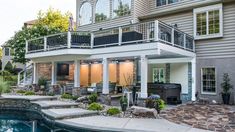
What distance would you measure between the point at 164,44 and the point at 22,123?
25.0ft

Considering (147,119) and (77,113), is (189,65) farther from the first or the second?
(77,113)

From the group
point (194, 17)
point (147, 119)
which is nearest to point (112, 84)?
point (194, 17)

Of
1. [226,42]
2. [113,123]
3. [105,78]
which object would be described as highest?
[226,42]

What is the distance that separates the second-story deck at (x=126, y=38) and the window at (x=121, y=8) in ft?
10.7

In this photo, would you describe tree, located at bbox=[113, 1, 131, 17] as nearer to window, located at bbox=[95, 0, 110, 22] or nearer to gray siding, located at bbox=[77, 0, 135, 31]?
gray siding, located at bbox=[77, 0, 135, 31]

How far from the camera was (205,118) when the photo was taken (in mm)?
10156

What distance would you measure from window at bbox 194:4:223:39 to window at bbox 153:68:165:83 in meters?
3.19

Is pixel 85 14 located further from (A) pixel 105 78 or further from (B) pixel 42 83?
(A) pixel 105 78

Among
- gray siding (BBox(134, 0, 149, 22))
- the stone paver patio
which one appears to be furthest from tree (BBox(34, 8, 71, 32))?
the stone paver patio

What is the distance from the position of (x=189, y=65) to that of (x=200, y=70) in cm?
73

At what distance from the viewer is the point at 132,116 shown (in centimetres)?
1077

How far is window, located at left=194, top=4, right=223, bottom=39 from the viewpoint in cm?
1486

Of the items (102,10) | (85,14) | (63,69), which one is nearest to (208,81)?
(102,10)

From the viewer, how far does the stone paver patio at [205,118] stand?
8750mm
